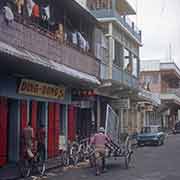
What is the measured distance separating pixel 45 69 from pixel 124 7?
24.6m

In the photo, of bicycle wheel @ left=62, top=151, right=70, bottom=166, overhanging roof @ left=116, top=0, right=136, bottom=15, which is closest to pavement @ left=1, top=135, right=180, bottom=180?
bicycle wheel @ left=62, top=151, right=70, bottom=166

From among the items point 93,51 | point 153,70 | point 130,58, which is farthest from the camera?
point 153,70

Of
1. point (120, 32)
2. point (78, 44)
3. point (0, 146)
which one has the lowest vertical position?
point (0, 146)

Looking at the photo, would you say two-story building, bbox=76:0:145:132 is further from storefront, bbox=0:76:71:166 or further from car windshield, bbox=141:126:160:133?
storefront, bbox=0:76:71:166

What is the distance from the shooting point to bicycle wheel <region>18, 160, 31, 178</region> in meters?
16.4

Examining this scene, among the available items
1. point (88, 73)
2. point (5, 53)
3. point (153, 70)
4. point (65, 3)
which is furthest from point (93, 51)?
point (153, 70)

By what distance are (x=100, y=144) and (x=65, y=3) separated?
323 inches

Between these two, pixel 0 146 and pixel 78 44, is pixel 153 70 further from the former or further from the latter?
pixel 0 146

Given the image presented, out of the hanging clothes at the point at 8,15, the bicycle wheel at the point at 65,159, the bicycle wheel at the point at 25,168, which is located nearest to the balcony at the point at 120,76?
the bicycle wheel at the point at 65,159

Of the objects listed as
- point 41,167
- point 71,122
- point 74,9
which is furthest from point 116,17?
point 41,167

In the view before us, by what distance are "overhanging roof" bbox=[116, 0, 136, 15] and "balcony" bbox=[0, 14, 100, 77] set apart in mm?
13104

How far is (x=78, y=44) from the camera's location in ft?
86.4

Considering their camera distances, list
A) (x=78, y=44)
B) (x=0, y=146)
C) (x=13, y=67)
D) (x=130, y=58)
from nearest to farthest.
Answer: (x=13, y=67) < (x=0, y=146) < (x=78, y=44) < (x=130, y=58)

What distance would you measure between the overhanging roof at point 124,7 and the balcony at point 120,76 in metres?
5.51
